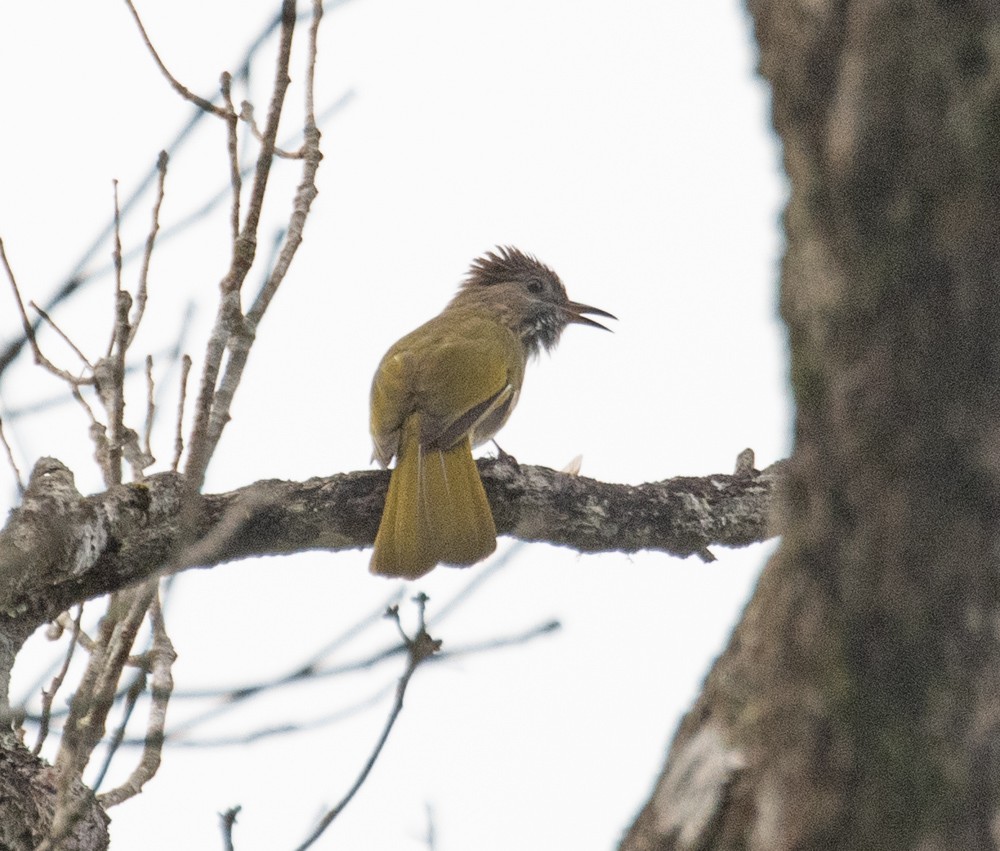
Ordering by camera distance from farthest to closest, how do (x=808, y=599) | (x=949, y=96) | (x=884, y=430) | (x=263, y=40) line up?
(x=263, y=40)
(x=808, y=599)
(x=884, y=430)
(x=949, y=96)

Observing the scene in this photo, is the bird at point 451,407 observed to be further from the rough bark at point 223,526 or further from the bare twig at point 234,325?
the bare twig at point 234,325

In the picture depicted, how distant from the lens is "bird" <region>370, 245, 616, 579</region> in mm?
4031

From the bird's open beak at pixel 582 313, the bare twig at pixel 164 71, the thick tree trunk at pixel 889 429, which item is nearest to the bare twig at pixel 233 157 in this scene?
the bare twig at pixel 164 71

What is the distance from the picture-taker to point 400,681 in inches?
79.8

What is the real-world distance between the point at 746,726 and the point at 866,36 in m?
0.80

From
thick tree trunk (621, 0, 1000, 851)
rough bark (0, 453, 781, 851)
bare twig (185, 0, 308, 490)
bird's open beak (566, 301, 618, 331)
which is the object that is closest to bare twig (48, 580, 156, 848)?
rough bark (0, 453, 781, 851)

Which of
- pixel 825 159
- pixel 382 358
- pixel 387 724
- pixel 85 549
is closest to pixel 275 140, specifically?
pixel 85 549

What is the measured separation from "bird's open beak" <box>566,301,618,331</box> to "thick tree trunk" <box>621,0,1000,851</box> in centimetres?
570

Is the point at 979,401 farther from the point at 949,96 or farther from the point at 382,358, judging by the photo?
the point at 382,358

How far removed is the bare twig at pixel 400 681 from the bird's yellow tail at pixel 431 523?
1677mm

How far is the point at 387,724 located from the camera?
6.91 ft

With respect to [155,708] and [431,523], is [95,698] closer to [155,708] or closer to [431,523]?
[155,708]

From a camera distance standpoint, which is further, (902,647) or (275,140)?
(275,140)

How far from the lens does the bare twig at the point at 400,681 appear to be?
1.97 metres
